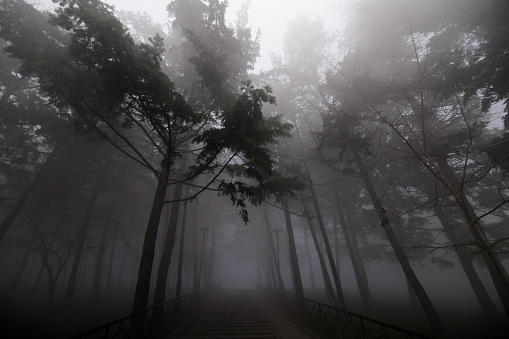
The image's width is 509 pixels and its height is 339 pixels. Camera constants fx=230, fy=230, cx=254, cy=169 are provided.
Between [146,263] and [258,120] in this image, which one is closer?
[258,120]

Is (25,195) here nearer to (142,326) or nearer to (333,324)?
(142,326)

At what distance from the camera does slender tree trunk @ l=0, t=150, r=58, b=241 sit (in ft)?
34.4

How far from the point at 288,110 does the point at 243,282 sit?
7015 cm

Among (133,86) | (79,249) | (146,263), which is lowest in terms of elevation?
(146,263)

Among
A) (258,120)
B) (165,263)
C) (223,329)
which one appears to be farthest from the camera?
(165,263)

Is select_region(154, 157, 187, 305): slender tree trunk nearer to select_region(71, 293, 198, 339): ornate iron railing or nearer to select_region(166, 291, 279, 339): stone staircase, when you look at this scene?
select_region(71, 293, 198, 339): ornate iron railing

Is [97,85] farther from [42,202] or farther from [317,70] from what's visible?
[317,70]

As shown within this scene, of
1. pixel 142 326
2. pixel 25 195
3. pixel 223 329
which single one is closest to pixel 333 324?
pixel 223 329

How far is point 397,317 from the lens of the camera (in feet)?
38.1

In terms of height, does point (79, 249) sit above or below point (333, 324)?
above

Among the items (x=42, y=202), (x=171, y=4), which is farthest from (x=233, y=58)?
(x=42, y=202)

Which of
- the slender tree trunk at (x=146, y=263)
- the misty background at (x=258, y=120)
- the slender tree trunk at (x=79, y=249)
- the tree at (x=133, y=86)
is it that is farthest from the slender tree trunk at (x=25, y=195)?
the slender tree trunk at (x=146, y=263)

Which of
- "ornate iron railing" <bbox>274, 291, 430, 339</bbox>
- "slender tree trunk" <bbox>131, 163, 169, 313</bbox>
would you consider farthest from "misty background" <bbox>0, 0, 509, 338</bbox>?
"ornate iron railing" <bbox>274, 291, 430, 339</bbox>

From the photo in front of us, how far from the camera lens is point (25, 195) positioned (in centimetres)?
1130
